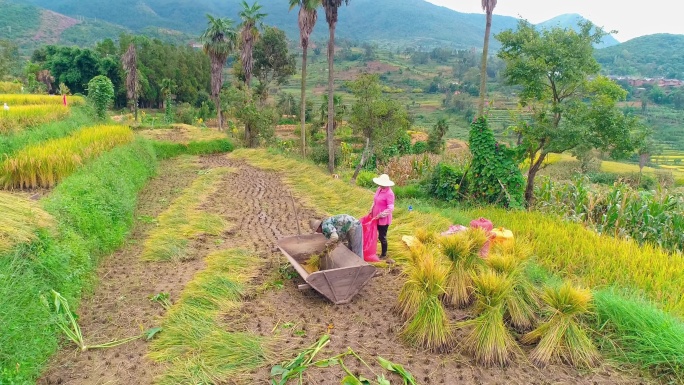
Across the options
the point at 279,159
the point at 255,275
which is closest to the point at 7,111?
the point at 279,159

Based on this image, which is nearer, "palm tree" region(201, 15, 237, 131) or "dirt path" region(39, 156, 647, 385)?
"dirt path" region(39, 156, 647, 385)

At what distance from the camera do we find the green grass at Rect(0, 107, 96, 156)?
8.66 metres

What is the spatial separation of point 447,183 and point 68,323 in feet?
32.0

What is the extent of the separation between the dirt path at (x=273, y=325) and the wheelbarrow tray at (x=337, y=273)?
0.17 metres

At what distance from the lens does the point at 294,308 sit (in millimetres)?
4680

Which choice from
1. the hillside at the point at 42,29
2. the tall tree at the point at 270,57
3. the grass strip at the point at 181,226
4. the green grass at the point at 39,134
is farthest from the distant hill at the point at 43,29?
the grass strip at the point at 181,226

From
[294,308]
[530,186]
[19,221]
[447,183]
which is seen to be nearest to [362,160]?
[447,183]

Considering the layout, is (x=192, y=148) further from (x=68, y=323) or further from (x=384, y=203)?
(x=68, y=323)

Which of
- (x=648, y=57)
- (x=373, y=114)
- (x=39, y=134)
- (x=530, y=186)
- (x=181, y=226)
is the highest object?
(x=648, y=57)

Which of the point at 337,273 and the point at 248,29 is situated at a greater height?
the point at 248,29

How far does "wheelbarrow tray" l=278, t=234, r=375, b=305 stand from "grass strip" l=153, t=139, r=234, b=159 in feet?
41.0

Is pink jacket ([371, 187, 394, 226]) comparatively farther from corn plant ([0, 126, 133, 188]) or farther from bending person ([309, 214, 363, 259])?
corn plant ([0, 126, 133, 188])

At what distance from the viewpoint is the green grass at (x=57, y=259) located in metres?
3.51

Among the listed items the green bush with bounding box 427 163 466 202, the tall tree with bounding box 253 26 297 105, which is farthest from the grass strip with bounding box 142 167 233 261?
the tall tree with bounding box 253 26 297 105
